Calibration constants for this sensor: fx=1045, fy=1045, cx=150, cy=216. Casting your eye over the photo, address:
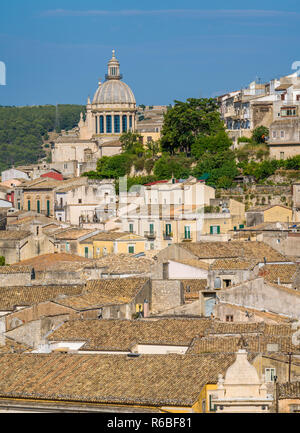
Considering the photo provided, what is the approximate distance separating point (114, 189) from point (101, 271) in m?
17.7

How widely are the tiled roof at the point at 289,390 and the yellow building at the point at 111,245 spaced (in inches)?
905

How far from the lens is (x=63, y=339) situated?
2247cm

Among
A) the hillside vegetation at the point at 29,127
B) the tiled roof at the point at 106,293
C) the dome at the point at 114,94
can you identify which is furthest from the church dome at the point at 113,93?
the tiled roof at the point at 106,293

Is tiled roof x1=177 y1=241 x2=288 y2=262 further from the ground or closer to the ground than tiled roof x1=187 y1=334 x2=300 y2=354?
closer to the ground

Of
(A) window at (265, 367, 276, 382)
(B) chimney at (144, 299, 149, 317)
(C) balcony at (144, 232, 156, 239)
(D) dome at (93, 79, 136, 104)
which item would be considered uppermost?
(D) dome at (93, 79, 136, 104)

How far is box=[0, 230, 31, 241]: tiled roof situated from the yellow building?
2596 millimetres

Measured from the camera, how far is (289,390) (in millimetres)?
15797

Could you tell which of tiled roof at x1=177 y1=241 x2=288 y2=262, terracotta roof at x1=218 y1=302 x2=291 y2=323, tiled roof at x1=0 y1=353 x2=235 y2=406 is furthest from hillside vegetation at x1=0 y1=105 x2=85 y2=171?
tiled roof at x1=0 y1=353 x2=235 y2=406

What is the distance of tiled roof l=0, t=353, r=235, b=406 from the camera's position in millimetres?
16172

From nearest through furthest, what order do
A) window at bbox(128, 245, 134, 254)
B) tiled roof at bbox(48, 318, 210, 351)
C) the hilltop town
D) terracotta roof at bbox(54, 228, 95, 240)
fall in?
the hilltop town → tiled roof at bbox(48, 318, 210, 351) → window at bbox(128, 245, 134, 254) → terracotta roof at bbox(54, 228, 95, 240)

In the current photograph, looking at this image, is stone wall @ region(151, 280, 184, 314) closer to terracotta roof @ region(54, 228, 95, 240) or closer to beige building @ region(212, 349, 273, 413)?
terracotta roof @ region(54, 228, 95, 240)
